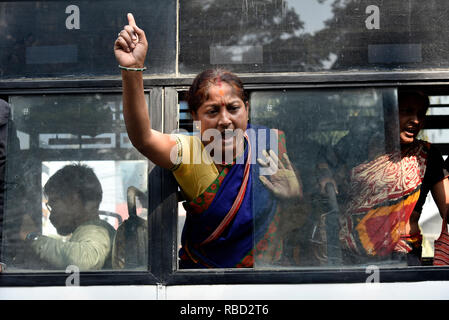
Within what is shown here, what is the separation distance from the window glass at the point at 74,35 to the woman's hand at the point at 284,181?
0.63 meters

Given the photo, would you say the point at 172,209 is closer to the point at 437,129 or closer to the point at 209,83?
the point at 209,83

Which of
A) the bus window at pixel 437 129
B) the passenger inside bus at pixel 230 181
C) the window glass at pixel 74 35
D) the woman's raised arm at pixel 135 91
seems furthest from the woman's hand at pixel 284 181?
the bus window at pixel 437 129

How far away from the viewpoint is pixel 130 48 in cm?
211

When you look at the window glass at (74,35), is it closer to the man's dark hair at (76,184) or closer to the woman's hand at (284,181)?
the man's dark hair at (76,184)

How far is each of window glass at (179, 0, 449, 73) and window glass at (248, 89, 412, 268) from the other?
150 millimetres

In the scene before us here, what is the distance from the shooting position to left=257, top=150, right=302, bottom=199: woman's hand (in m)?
2.38

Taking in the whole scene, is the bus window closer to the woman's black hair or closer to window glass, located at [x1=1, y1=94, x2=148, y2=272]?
the woman's black hair

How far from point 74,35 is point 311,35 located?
3.42 ft

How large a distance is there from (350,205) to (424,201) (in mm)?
736

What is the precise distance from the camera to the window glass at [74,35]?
2449 mm

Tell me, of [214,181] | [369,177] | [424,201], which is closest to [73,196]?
[214,181]

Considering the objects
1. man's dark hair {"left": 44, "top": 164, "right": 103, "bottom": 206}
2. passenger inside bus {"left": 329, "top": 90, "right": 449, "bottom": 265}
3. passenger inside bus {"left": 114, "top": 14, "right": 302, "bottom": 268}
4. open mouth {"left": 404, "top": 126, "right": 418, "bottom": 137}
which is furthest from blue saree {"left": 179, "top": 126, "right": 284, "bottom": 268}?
open mouth {"left": 404, "top": 126, "right": 418, "bottom": 137}

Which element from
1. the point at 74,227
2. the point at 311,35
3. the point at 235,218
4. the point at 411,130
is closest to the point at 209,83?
the point at 311,35
